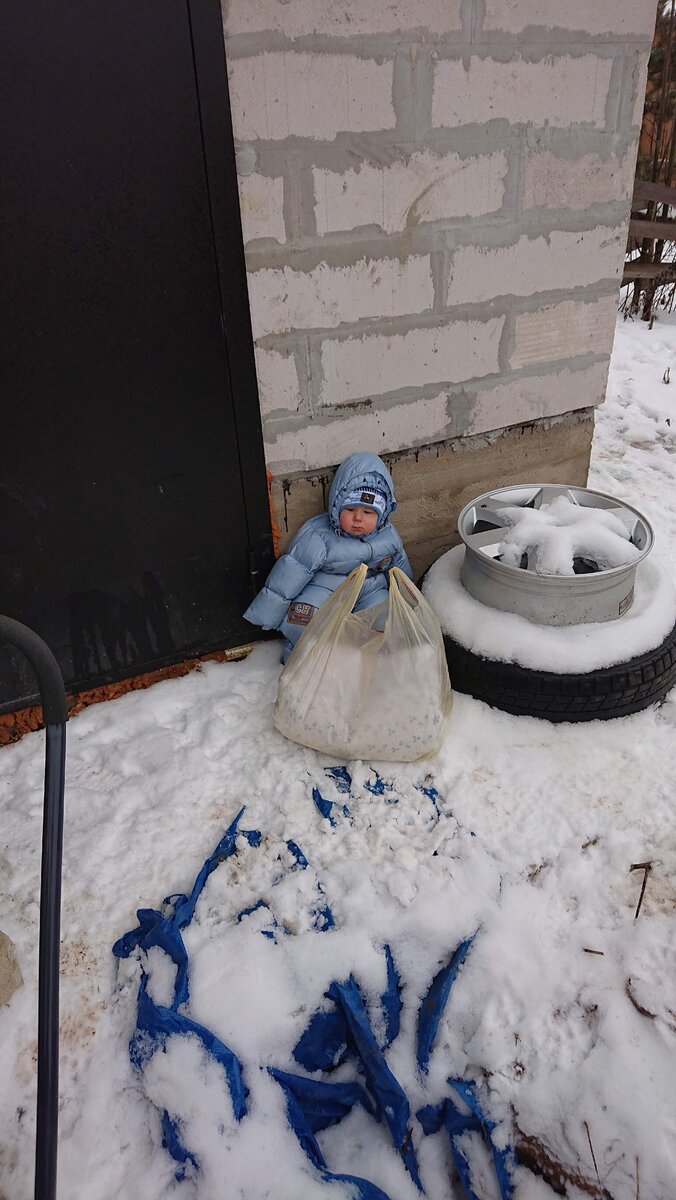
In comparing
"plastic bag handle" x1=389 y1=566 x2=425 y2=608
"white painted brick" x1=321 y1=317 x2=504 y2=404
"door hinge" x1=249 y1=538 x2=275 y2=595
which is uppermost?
"white painted brick" x1=321 y1=317 x2=504 y2=404

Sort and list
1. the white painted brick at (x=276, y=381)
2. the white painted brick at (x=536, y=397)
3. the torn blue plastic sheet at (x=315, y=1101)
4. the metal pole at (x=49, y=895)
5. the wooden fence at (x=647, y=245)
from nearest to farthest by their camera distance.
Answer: the metal pole at (x=49, y=895)
the torn blue plastic sheet at (x=315, y=1101)
the white painted brick at (x=276, y=381)
the white painted brick at (x=536, y=397)
the wooden fence at (x=647, y=245)

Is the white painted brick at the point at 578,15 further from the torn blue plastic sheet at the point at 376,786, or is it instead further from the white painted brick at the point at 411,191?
the torn blue plastic sheet at the point at 376,786

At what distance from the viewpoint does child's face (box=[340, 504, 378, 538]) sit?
98.0 inches

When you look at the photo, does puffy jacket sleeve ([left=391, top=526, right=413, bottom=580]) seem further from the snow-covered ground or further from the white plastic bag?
the snow-covered ground

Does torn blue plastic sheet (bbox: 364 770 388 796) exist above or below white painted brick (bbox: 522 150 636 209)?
below

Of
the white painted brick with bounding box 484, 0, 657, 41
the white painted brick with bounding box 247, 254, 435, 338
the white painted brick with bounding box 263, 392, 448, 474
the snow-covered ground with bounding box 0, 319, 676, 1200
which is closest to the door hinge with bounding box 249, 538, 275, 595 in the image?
the white painted brick with bounding box 263, 392, 448, 474

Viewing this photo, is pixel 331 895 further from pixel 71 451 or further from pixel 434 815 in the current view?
pixel 71 451

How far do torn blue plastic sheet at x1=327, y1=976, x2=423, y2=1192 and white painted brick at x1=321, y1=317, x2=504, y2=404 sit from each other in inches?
72.3

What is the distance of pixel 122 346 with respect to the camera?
2135 millimetres

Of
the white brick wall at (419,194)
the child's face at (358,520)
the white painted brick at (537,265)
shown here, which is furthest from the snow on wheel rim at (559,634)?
the white painted brick at (537,265)

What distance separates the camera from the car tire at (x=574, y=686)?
2232mm

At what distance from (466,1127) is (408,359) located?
224 cm

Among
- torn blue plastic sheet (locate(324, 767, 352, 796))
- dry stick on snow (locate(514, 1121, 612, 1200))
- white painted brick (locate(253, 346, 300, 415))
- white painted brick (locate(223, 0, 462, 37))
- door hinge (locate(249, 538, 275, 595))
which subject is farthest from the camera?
door hinge (locate(249, 538, 275, 595))

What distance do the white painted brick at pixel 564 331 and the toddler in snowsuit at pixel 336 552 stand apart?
0.77 metres
